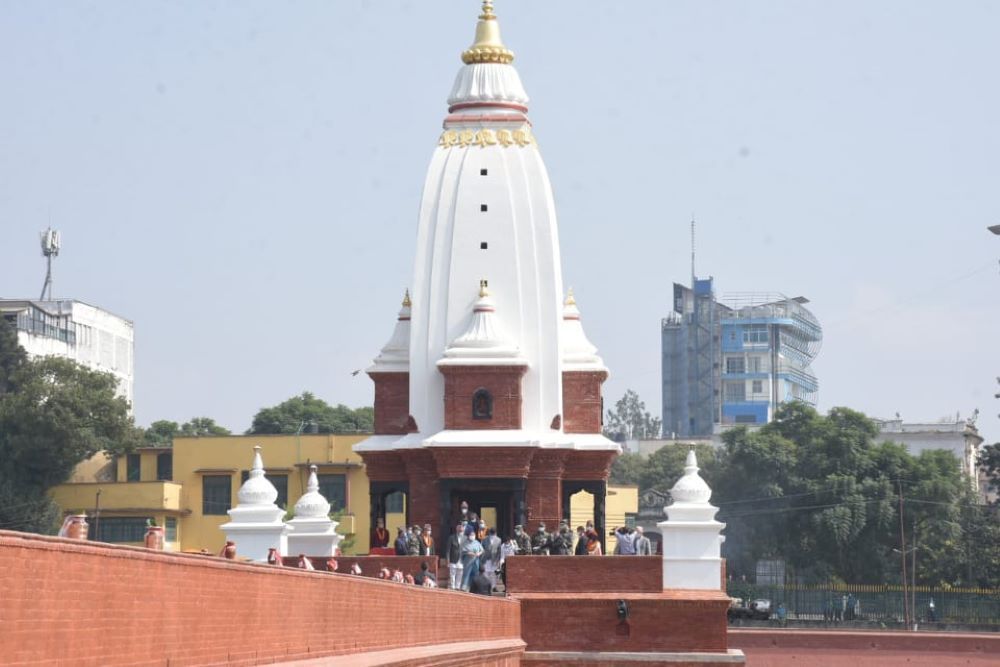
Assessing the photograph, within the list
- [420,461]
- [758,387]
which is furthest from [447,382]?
[758,387]

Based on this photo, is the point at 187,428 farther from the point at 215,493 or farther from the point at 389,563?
the point at 389,563

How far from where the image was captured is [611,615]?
30500 millimetres

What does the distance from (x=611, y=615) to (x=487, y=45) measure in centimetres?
1004

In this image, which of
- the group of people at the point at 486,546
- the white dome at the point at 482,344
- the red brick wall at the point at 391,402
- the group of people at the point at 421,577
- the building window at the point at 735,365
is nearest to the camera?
the group of people at the point at 421,577

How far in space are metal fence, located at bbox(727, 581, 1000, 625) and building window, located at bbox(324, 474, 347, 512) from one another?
15.3 metres

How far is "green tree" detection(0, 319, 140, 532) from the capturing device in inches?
2462

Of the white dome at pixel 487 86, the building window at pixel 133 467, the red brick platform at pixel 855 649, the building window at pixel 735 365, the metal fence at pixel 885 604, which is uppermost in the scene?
the building window at pixel 735 365

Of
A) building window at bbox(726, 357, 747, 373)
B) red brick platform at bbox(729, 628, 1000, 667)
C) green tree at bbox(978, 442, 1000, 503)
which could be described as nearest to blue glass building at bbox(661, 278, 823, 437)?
building window at bbox(726, 357, 747, 373)

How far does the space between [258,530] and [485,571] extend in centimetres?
325

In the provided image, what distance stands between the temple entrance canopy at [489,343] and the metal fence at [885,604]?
61.6 ft

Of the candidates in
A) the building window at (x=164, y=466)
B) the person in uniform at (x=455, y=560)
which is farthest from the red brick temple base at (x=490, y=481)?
the building window at (x=164, y=466)

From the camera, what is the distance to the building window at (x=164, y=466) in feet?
227

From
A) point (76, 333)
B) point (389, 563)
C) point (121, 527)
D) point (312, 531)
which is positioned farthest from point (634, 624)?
point (76, 333)

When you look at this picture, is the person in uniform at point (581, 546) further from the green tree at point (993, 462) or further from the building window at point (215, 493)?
the green tree at point (993, 462)
